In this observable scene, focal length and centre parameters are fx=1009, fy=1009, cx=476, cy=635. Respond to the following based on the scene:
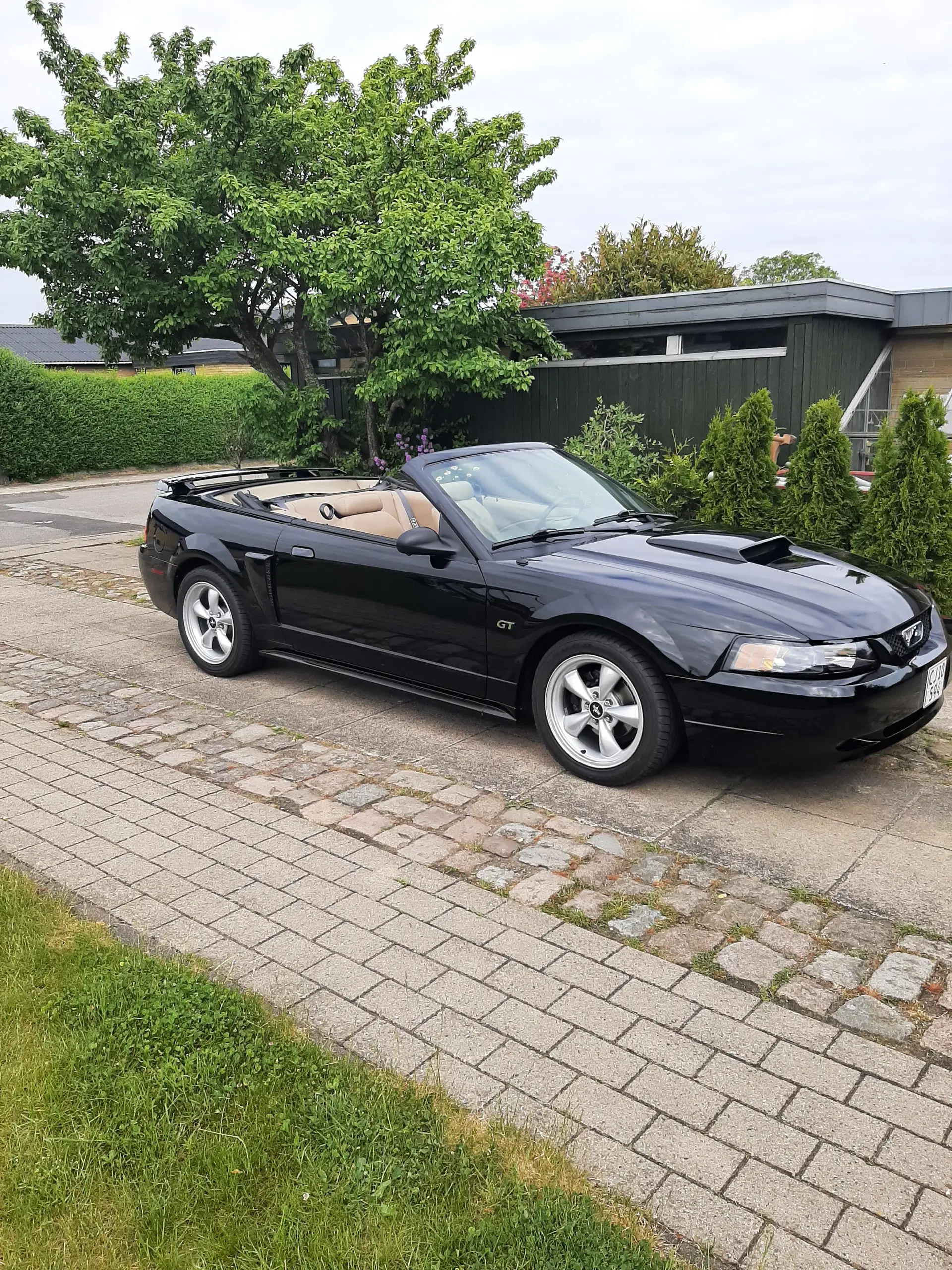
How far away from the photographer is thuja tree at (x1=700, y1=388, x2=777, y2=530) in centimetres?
786

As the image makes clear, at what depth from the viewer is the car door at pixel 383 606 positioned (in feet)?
16.1

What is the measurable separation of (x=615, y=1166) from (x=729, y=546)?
3204 mm

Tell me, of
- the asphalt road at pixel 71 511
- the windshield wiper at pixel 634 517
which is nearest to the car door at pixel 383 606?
the windshield wiper at pixel 634 517

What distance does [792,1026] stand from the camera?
2.85 m

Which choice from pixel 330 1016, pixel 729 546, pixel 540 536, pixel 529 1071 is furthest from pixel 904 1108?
pixel 540 536

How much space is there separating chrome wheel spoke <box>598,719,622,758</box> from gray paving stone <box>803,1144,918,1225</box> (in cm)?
222

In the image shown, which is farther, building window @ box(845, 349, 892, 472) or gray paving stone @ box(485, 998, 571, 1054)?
building window @ box(845, 349, 892, 472)

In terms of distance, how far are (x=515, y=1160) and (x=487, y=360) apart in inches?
368

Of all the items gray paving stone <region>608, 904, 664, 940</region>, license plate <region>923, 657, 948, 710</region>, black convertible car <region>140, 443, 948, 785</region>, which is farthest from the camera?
license plate <region>923, 657, 948, 710</region>

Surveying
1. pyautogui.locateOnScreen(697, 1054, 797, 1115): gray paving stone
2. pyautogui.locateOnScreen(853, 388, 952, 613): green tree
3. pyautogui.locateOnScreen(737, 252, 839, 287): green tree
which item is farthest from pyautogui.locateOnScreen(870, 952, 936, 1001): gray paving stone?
pyautogui.locateOnScreen(737, 252, 839, 287): green tree

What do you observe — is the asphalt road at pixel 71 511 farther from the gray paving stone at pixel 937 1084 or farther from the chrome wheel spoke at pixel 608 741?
the gray paving stone at pixel 937 1084

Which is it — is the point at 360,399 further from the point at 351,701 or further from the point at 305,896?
the point at 305,896

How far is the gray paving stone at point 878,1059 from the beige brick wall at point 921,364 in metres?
11.6

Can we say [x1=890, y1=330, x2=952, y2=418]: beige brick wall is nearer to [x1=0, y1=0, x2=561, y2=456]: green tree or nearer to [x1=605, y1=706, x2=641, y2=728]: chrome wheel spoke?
[x1=0, y1=0, x2=561, y2=456]: green tree
